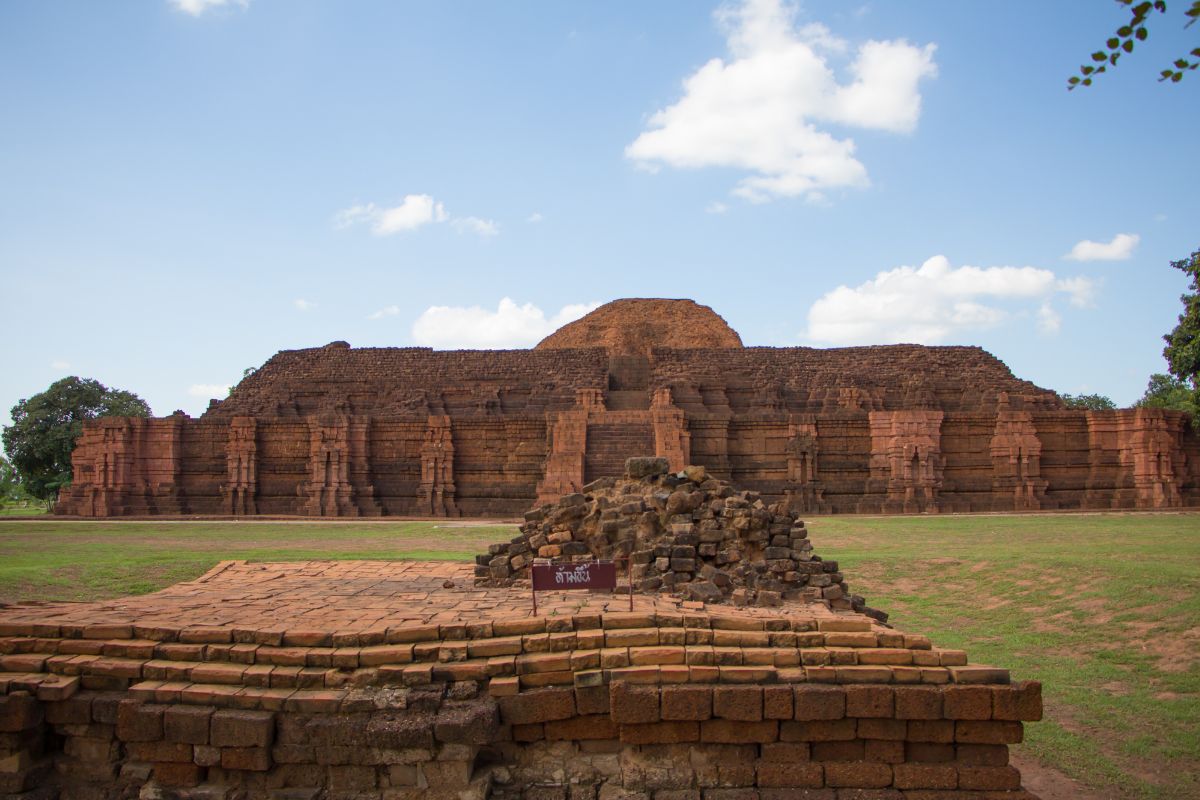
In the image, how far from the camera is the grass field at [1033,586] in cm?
704

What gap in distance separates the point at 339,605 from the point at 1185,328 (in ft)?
82.6

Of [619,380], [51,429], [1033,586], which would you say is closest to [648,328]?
[619,380]

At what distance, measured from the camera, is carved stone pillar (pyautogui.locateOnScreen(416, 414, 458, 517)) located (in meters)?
26.3

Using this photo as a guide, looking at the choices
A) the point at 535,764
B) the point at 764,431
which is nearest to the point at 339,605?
the point at 535,764

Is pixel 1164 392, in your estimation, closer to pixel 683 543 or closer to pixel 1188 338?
pixel 1188 338

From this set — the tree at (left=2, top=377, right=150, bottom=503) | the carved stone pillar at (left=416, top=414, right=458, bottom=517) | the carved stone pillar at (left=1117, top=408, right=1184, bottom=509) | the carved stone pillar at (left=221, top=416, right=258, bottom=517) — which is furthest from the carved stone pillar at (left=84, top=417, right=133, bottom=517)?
the carved stone pillar at (left=1117, top=408, right=1184, bottom=509)

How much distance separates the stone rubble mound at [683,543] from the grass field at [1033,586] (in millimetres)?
2097

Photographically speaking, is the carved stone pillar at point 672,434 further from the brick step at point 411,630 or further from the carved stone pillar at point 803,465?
the brick step at point 411,630

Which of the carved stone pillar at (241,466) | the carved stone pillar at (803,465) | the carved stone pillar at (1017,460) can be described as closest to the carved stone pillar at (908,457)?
the carved stone pillar at (1017,460)

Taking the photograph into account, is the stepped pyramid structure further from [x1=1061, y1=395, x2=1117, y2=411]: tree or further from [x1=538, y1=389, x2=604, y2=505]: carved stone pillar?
[x1=1061, y1=395, x2=1117, y2=411]: tree

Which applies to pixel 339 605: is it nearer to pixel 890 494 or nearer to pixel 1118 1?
pixel 1118 1

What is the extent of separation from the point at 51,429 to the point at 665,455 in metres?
36.2

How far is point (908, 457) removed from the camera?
25547mm

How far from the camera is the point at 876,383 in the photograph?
33.4 metres
